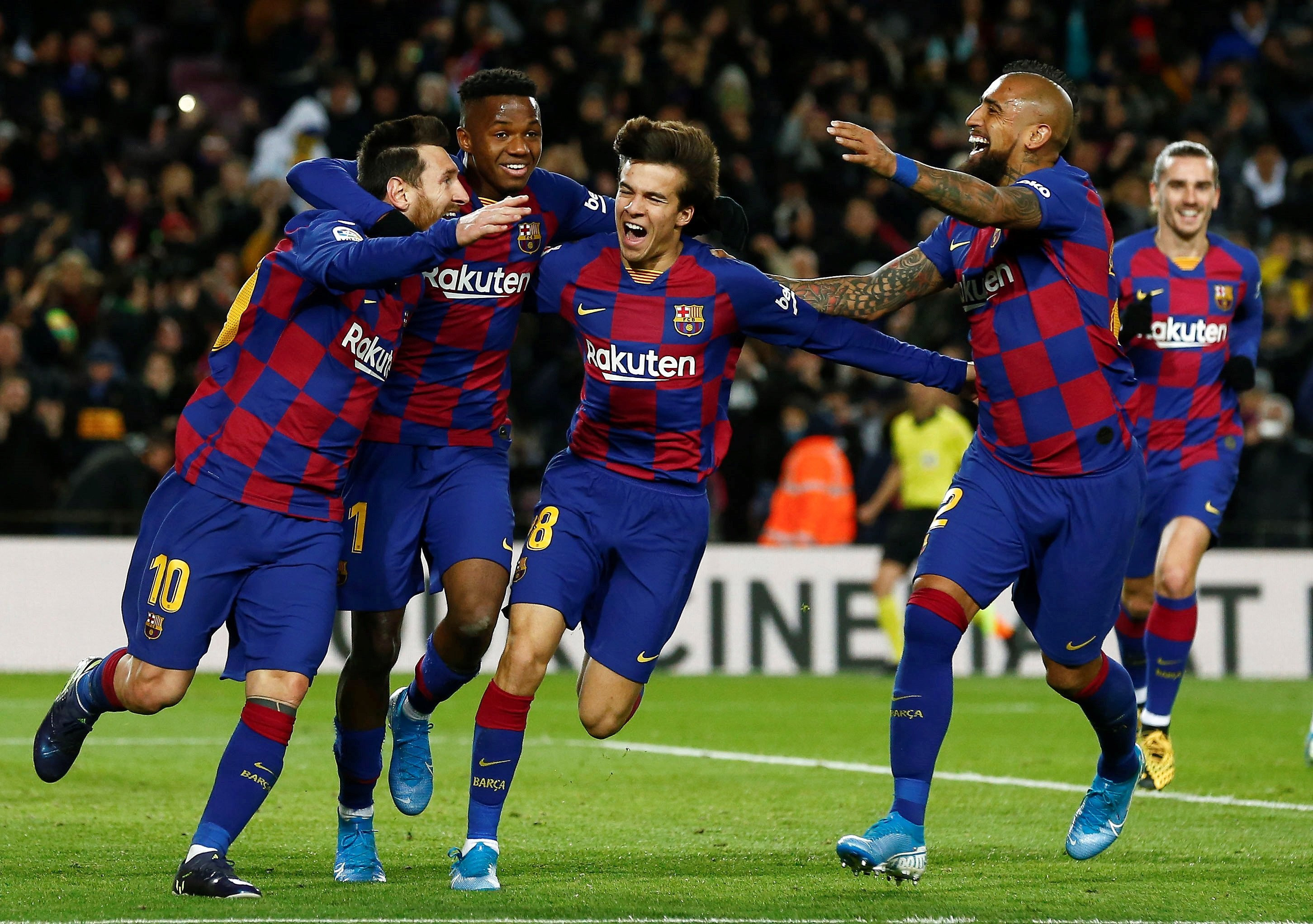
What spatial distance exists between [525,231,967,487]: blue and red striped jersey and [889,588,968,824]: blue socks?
0.83 meters

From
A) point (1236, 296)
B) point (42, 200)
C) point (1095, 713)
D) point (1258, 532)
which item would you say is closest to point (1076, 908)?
point (1095, 713)

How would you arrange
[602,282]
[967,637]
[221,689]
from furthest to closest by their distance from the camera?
[967,637], [221,689], [602,282]

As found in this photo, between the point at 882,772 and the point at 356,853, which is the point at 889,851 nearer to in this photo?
the point at 356,853

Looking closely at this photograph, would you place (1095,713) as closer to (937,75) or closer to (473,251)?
(473,251)

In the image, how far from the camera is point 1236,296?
945cm

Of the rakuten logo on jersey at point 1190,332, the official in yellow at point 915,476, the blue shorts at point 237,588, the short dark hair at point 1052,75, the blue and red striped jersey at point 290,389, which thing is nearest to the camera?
the blue shorts at point 237,588

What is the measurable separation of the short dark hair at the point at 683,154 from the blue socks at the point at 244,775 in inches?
84.7

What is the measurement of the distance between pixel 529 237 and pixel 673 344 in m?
0.70

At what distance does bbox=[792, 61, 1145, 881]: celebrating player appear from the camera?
635 cm

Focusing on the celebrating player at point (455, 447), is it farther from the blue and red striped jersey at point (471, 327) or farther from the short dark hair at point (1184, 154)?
the short dark hair at point (1184, 154)

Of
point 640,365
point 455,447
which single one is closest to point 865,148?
point 640,365

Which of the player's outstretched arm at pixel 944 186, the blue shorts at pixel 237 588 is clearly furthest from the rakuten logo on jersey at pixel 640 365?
the blue shorts at pixel 237 588

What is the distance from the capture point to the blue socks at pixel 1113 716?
6734 mm

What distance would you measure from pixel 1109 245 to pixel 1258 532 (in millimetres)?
9333
